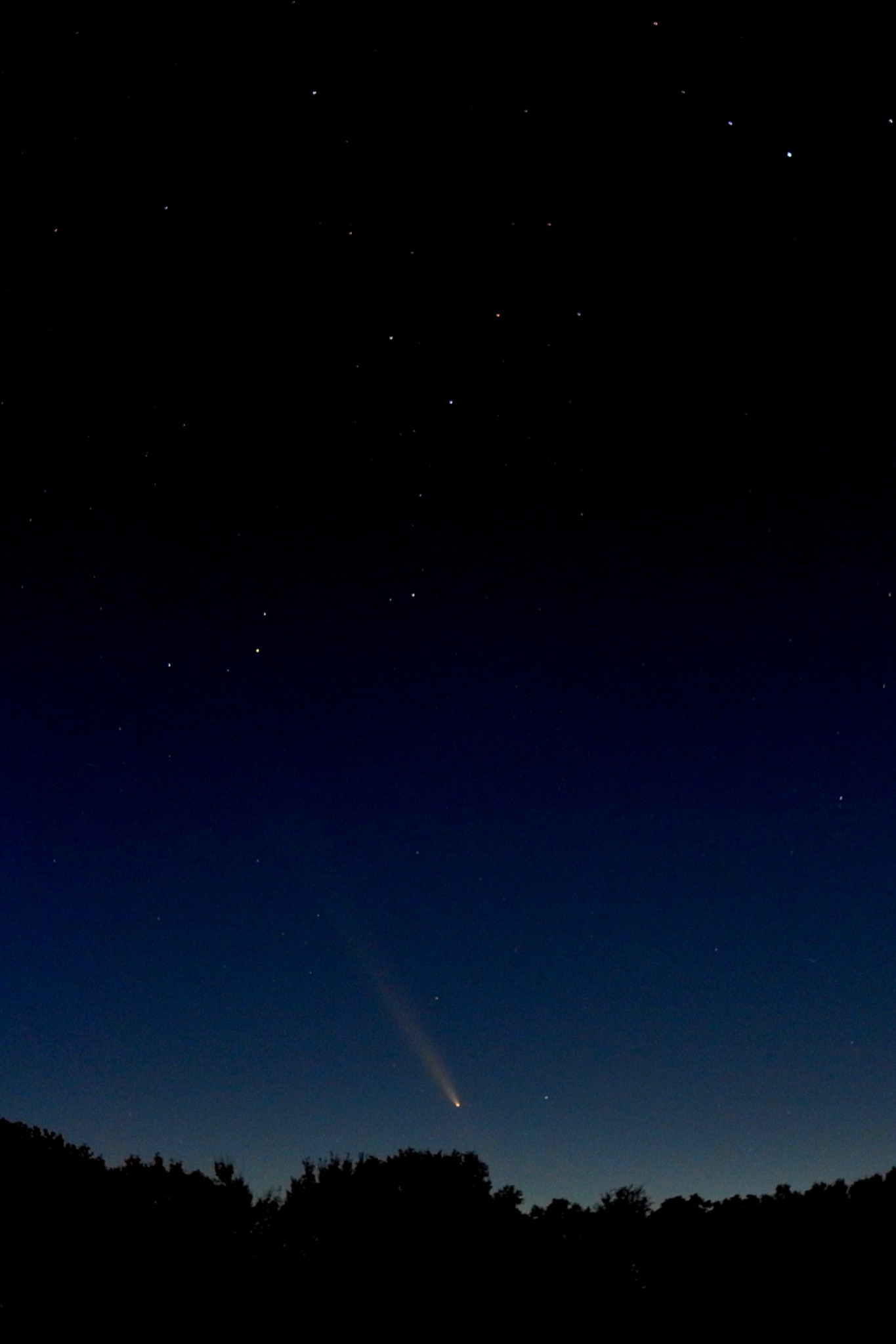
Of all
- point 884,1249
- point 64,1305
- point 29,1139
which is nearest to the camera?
point 64,1305

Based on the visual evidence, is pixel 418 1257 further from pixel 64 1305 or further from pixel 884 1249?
pixel 884 1249

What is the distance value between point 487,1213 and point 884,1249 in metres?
9.36

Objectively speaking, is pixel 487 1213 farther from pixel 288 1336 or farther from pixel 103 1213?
pixel 103 1213

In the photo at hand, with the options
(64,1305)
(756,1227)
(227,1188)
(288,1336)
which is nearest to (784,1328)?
(756,1227)

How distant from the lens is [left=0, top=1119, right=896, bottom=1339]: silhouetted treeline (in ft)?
82.0

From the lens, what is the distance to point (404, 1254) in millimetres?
27047

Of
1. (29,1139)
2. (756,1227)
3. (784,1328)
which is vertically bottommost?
(784,1328)

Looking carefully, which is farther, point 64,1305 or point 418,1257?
point 418,1257

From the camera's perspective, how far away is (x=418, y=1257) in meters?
26.9

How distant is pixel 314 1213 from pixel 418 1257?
3.16 m

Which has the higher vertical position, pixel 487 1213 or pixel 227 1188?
pixel 227 1188

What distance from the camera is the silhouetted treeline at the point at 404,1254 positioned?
2500cm

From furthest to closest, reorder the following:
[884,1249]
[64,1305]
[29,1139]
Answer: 1. [29,1139]
2. [884,1249]
3. [64,1305]

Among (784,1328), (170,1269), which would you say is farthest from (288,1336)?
(784,1328)
